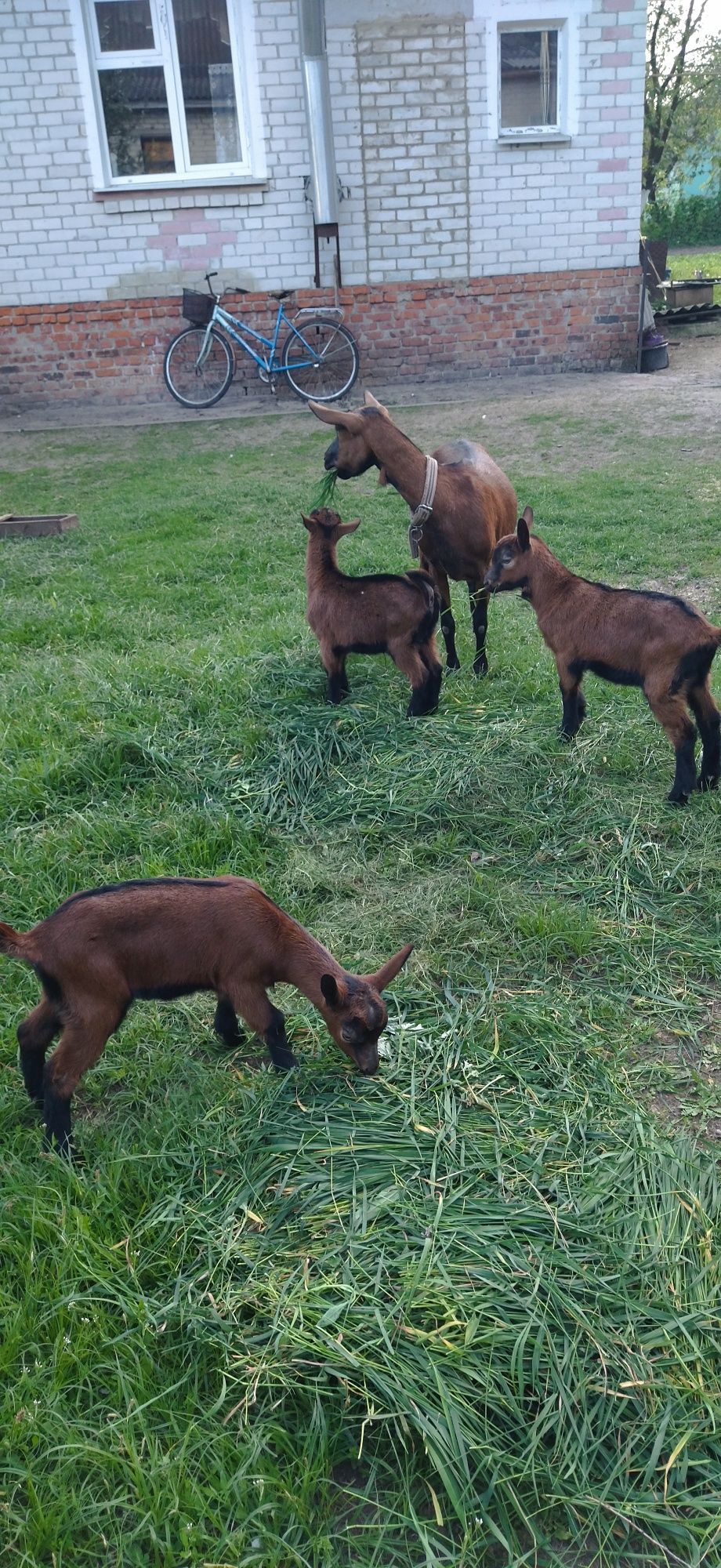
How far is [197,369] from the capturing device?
14.6 meters

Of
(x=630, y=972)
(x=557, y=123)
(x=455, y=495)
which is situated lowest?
(x=630, y=972)

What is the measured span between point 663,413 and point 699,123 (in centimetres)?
2116

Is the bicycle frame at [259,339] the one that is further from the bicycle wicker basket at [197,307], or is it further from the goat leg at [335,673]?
the goat leg at [335,673]

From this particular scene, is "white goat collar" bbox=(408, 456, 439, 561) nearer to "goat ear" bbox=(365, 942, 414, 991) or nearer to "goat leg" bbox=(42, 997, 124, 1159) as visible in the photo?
"goat ear" bbox=(365, 942, 414, 991)

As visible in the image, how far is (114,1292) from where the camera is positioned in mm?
3004

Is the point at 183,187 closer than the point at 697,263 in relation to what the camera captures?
Yes

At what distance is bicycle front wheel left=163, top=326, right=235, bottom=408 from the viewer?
14.5m

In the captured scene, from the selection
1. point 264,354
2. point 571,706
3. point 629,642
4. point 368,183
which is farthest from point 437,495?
point 368,183

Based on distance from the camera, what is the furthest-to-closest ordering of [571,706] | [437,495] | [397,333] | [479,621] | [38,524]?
[397,333]
[38,524]
[479,621]
[437,495]
[571,706]

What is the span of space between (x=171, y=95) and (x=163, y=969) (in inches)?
549

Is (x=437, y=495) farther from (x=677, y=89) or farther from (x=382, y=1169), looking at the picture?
(x=677, y=89)

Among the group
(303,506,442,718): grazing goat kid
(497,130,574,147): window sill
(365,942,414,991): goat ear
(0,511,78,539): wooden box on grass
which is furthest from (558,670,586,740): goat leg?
(497,130,574,147): window sill

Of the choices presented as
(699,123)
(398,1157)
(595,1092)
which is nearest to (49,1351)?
(398,1157)

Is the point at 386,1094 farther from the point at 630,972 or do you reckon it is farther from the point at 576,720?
the point at 576,720
